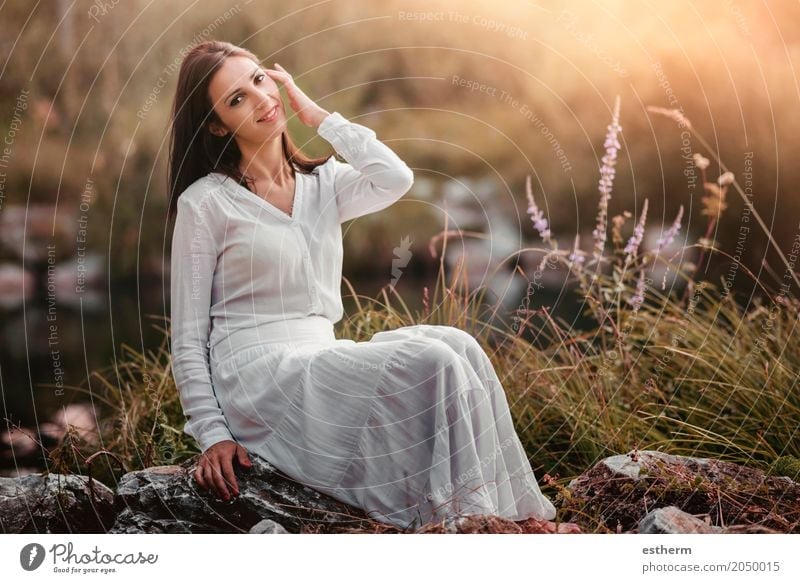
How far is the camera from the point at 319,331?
1.92 meters

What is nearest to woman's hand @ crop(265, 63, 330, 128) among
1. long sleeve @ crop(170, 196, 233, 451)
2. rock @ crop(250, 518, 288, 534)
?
long sleeve @ crop(170, 196, 233, 451)

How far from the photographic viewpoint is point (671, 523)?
185cm

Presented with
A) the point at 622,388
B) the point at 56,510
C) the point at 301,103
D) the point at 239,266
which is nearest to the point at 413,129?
the point at 622,388

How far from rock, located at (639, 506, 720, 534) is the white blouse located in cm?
80

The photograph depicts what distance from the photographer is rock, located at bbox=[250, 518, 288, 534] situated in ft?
6.06

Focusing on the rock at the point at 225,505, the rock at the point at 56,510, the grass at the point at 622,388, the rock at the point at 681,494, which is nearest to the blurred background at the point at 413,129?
the grass at the point at 622,388

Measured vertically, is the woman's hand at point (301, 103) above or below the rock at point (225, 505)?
above

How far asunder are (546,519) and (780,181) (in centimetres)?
174

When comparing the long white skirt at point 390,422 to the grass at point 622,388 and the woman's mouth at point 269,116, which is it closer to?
the grass at point 622,388

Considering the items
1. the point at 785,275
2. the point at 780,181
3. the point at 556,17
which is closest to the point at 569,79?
the point at 556,17

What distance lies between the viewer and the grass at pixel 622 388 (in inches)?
88.0

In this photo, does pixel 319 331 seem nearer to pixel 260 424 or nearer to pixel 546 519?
pixel 260 424

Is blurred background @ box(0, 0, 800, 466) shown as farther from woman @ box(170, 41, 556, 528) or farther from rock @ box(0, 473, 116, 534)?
woman @ box(170, 41, 556, 528)

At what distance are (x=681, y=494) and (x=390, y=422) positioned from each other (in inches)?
26.3
